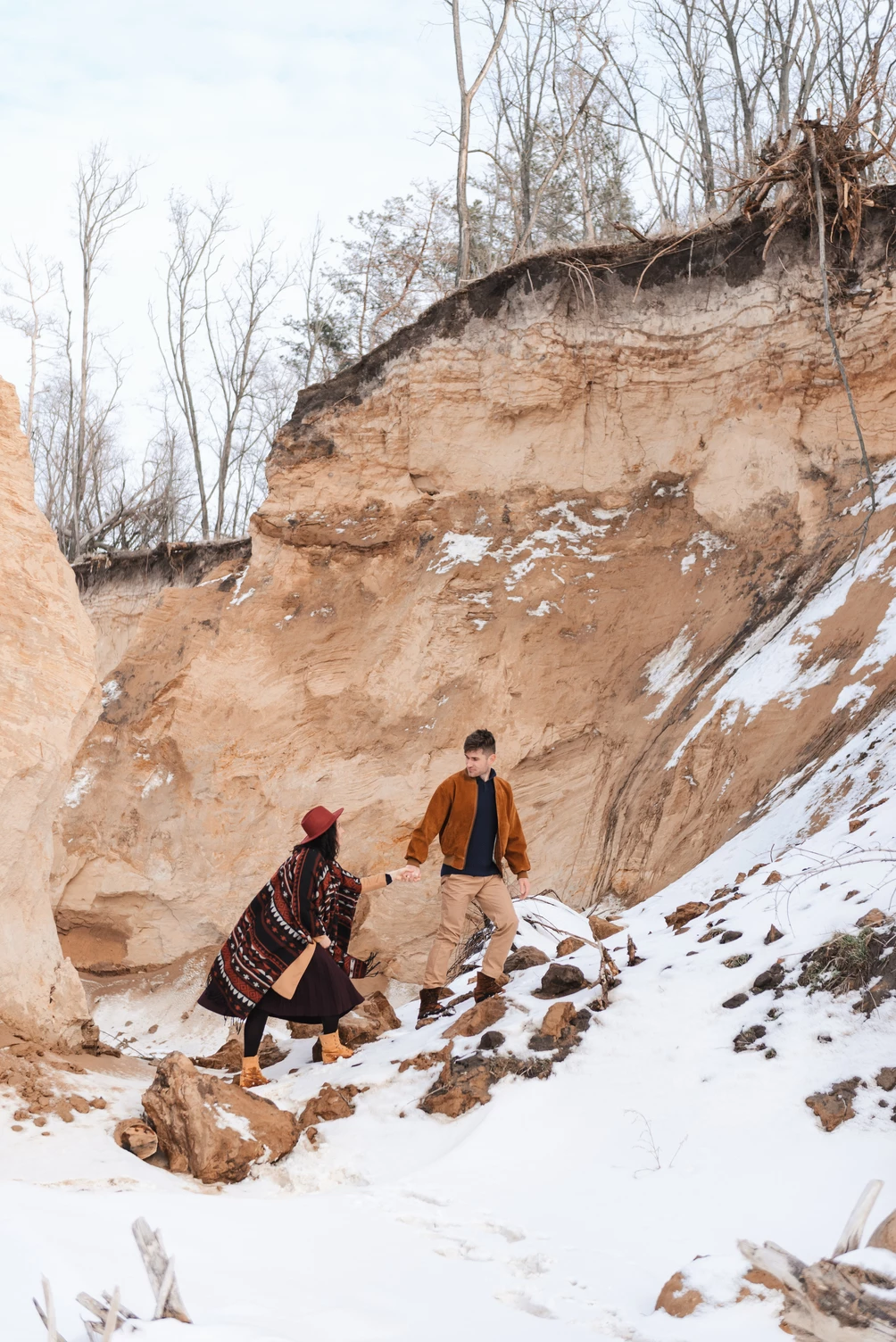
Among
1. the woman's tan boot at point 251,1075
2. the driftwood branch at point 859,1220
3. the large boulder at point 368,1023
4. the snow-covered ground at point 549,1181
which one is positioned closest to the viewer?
the driftwood branch at point 859,1220

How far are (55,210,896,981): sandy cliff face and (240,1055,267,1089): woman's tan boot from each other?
380 centimetres

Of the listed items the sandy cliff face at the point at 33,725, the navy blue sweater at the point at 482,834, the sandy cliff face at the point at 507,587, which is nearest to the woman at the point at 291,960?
the navy blue sweater at the point at 482,834

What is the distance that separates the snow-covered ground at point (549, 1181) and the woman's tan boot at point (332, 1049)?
18cm

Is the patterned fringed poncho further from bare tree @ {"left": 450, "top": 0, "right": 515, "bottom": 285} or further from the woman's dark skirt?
bare tree @ {"left": 450, "top": 0, "right": 515, "bottom": 285}

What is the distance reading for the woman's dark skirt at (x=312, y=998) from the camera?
16.9 ft

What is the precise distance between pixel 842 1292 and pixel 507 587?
339 inches

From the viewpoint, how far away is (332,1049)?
17.2 feet

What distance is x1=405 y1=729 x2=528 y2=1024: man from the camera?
536 centimetres

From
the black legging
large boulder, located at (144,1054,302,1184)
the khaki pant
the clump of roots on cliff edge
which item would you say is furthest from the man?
the clump of roots on cliff edge

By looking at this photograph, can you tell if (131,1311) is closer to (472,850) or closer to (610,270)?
(472,850)

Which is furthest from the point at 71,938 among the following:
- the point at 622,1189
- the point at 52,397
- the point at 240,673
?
the point at 52,397

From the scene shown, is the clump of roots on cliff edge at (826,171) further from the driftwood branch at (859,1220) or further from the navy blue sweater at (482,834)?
the driftwood branch at (859,1220)

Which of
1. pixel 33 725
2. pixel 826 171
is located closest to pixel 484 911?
pixel 33 725

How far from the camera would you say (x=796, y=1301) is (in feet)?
7.71
